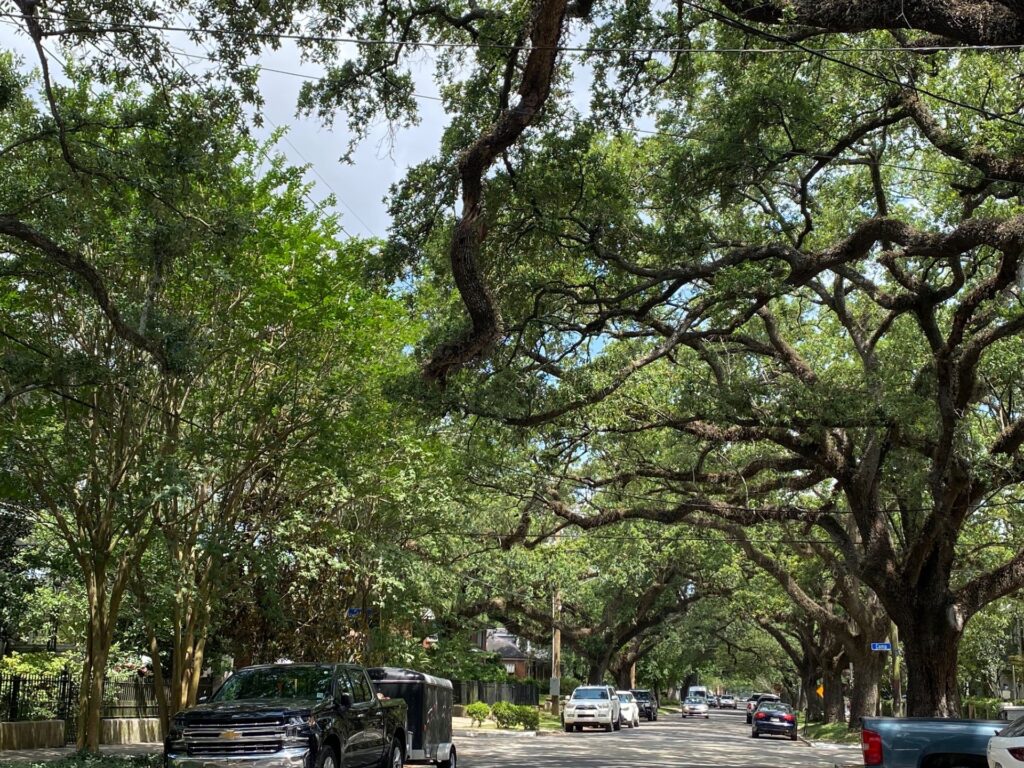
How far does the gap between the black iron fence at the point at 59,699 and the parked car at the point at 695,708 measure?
171 feet

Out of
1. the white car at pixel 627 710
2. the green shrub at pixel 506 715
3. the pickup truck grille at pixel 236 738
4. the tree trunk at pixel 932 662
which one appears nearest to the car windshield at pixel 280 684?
the pickup truck grille at pixel 236 738

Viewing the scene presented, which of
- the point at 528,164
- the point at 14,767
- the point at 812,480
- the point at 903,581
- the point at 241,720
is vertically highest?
the point at 528,164

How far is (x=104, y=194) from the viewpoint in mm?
12992

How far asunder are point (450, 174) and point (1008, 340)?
1270 centimetres

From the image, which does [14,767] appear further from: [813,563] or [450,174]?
[813,563]

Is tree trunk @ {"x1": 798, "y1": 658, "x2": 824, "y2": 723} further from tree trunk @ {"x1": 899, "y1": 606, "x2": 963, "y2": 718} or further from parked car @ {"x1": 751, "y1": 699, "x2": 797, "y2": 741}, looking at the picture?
tree trunk @ {"x1": 899, "y1": 606, "x2": 963, "y2": 718}

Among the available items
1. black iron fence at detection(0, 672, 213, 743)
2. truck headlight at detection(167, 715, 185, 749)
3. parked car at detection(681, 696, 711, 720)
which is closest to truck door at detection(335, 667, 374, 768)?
truck headlight at detection(167, 715, 185, 749)

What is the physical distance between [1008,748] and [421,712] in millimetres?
9948

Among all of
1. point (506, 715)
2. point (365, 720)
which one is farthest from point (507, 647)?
point (365, 720)

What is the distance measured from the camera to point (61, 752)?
19344mm

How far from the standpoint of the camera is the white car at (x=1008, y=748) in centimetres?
865

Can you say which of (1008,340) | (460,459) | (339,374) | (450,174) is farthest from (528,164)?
(1008,340)

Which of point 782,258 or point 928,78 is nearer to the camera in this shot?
point 782,258

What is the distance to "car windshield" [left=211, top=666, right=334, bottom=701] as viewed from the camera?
41.0ft
